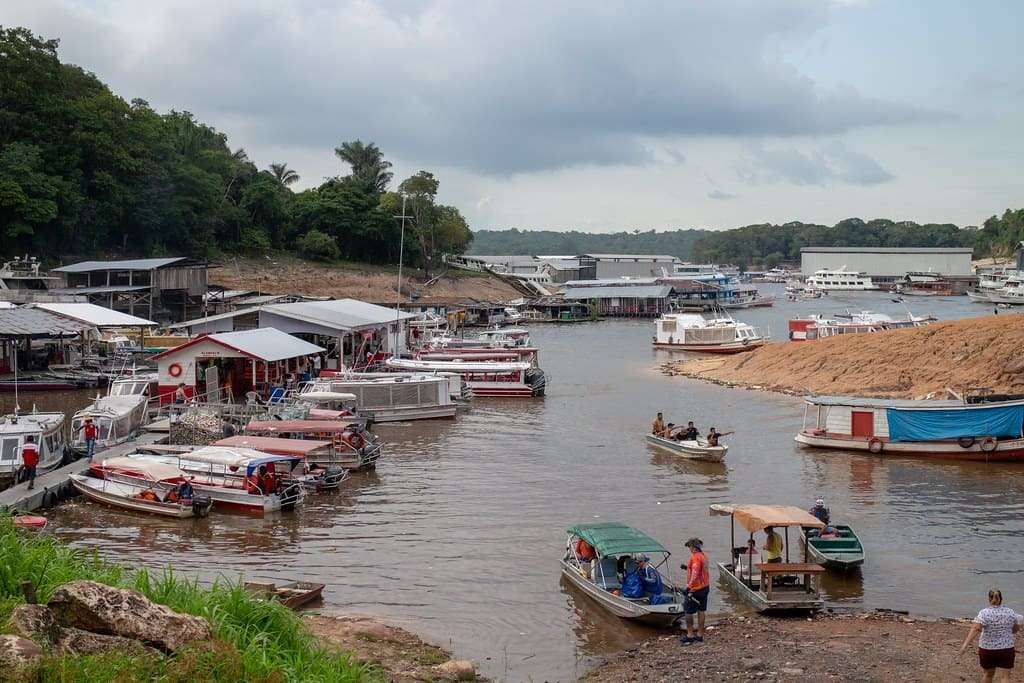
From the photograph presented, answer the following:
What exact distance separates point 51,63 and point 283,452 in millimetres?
68218

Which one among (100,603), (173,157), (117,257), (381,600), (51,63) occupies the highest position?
(51,63)

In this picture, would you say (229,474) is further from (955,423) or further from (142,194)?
(142,194)

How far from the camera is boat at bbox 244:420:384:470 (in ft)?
109

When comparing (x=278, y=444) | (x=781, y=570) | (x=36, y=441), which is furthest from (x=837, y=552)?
(x=36, y=441)

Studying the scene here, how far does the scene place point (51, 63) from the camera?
84188mm

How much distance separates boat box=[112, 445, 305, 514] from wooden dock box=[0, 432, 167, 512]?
3.69 feet

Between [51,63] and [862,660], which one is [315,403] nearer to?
[862,660]

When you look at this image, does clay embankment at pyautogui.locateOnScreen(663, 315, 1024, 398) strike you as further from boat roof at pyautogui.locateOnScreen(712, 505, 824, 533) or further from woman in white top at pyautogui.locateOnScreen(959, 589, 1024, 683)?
woman in white top at pyautogui.locateOnScreen(959, 589, 1024, 683)

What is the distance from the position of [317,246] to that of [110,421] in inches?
2949

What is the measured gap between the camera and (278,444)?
30719 mm

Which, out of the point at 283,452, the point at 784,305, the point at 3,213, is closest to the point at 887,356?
the point at 283,452

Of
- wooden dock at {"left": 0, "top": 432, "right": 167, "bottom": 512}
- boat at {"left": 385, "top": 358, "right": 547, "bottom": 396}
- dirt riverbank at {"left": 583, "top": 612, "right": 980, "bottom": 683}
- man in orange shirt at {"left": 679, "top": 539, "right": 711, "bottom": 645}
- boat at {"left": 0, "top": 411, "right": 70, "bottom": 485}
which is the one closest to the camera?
dirt riverbank at {"left": 583, "top": 612, "right": 980, "bottom": 683}

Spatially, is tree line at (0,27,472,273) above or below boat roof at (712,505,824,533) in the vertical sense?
above

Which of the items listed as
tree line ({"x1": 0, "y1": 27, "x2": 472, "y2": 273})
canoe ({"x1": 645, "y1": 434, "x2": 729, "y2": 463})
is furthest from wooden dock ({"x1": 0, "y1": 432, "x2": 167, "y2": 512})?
tree line ({"x1": 0, "y1": 27, "x2": 472, "y2": 273})
